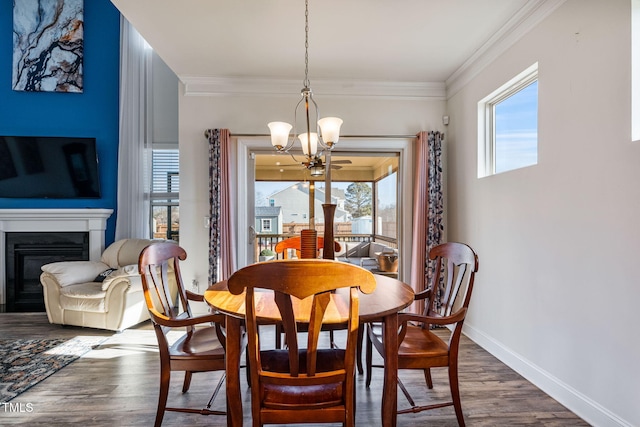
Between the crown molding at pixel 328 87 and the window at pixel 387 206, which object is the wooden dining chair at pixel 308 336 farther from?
the crown molding at pixel 328 87

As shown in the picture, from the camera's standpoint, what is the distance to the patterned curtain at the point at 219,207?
3.65 meters

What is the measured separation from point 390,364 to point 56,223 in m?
4.62

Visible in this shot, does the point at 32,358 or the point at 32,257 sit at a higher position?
Result: the point at 32,257

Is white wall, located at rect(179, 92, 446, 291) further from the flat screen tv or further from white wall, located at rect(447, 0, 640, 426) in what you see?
the flat screen tv

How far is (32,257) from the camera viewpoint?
4.36m

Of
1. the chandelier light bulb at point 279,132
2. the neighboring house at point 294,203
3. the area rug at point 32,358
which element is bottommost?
the area rug at point 32,358

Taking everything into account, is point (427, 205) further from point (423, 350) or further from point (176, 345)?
point (176, 345)

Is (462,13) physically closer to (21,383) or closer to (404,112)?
(404,112)

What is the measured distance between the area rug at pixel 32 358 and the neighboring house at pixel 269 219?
6.43ft

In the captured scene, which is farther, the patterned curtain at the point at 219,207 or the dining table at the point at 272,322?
the patterned curtain at the point at 219,207

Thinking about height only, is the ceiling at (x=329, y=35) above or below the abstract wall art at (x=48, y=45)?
below

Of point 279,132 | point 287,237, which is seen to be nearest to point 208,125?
point 287,237

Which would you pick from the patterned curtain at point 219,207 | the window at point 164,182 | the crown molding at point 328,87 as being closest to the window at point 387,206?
the crown molding at point 328,87

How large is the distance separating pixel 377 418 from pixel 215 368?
1.00 metres
